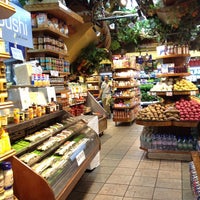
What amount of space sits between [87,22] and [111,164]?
154 inches

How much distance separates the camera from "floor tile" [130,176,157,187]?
13.8 ft

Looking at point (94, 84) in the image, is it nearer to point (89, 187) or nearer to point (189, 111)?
point (189, 111)

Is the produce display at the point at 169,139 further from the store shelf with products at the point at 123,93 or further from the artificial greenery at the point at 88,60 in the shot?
the store shelf with products at the point at 123,93

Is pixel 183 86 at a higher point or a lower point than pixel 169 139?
higher

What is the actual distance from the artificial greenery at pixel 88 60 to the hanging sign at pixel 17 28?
3.60 metres

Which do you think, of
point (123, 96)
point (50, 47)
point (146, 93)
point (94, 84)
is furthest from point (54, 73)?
point (146, 93)

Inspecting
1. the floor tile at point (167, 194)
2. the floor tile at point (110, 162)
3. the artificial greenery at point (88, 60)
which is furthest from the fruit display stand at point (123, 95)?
the floor tile at point (167, 194)

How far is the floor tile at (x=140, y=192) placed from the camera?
3.82 meters

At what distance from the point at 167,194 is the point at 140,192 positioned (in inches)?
15.6

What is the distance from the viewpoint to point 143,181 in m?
4.34

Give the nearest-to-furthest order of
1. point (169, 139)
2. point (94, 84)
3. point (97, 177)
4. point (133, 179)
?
point (133, 179) < point (97, 177) < point (169, 139) < point (94, 84)

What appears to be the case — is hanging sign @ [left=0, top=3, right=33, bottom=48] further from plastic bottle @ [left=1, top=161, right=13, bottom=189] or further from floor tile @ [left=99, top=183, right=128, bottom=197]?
floor tile @ [left=99, top=183, right=128, bottom=197]

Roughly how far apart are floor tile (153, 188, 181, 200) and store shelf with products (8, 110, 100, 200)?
1127 mm

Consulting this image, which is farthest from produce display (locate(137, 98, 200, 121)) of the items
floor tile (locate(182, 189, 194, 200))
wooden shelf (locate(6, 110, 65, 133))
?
wooden shelf (locate(6, 110, 65, 133))
